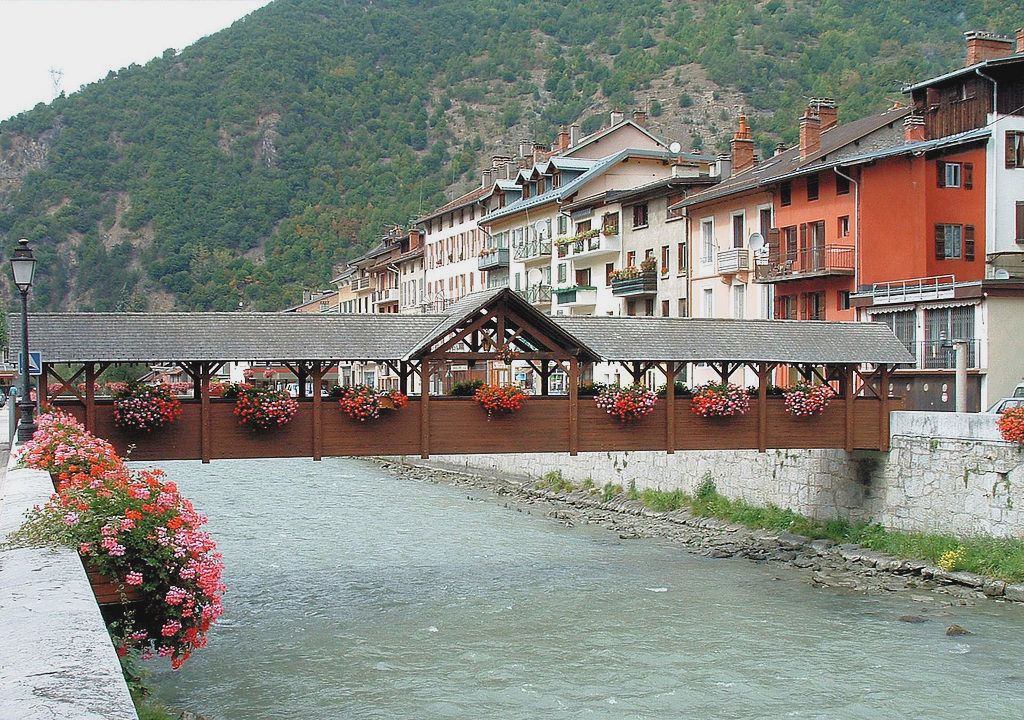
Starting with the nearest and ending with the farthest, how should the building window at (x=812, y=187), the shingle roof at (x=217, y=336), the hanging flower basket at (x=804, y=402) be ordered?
the shingle roof at (x=217, y=336), the hanging flower basket at (x=804, y=402), the building window at (x=812, y=187)

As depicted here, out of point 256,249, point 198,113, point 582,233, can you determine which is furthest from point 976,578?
point 198,113

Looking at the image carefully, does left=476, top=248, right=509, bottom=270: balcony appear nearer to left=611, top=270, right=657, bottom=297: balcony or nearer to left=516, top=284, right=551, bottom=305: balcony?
left=516, top=284, right=551, bottom=305: balcony

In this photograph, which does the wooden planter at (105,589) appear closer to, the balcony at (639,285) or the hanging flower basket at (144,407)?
the hanging flower basket at (144,407)

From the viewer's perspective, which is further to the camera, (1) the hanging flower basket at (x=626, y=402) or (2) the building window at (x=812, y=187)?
(2) the building window at (x=812, y=187)

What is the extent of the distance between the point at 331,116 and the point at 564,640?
125 meters

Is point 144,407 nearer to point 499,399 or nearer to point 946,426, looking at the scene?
point 499,399

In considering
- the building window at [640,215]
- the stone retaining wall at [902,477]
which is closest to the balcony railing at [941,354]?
the stone retaining wall at [902,477]

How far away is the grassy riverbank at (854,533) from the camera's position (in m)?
21.5

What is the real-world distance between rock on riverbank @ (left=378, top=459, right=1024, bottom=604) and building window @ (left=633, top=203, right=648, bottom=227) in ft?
43.1

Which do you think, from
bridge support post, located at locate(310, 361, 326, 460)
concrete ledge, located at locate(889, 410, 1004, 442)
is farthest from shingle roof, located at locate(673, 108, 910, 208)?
bridge support post, located at locate(310, 361, 326, 460)

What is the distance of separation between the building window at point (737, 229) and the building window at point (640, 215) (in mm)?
6737

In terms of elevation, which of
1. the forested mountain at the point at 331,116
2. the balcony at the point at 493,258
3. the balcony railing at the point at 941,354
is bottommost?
the balcony railing at the point at 941,354

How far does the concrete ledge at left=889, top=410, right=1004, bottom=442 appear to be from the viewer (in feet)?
73.2

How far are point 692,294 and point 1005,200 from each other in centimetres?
1210
